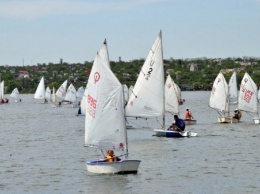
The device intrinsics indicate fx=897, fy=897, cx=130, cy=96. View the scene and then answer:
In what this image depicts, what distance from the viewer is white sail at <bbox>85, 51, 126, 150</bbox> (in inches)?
1462

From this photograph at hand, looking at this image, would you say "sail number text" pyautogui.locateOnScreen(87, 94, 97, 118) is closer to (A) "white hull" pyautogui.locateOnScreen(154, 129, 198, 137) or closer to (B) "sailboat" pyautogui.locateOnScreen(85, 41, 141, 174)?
(B) "sailboat" pyautogui.locateOnScreen(85, 41, 141, 174)

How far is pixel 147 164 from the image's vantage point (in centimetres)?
4162

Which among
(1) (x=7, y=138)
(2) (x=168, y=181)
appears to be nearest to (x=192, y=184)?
(2) (x=168, y=181)

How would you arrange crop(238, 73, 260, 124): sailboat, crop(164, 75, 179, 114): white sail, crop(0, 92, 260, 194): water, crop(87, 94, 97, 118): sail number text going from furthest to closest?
crop(238, 73, 260, 124): sailboat → crop(164, 75, 179, 114): white sail → crop(87, 94, 97, 118): sail number text → crop(0, 92, 260, 194): water

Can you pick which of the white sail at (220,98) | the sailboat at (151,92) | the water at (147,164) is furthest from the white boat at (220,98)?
the sailboat at (151,92)

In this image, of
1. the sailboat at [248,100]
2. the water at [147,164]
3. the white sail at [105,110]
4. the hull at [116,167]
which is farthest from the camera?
the sailboat at [248,100]

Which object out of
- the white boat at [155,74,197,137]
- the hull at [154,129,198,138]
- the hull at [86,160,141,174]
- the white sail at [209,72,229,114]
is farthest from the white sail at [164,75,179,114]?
the hull at [86,160,141,174]

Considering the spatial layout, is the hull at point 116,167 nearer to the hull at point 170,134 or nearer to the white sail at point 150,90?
the hull at point 170,134

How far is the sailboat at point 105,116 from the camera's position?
37.0 meters

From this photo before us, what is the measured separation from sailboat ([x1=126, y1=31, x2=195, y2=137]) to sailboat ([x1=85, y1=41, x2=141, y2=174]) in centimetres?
1654

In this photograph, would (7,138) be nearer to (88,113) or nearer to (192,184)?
(88,113)

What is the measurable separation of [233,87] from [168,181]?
261ft

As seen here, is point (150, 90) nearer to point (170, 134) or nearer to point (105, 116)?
point (170, 134)

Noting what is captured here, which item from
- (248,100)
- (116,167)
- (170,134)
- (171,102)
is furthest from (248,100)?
(116,167)
